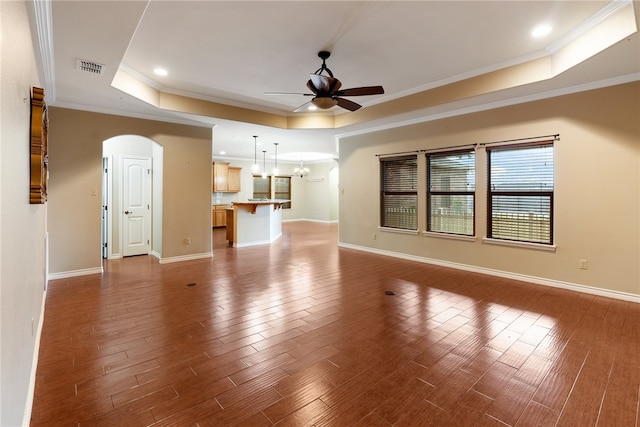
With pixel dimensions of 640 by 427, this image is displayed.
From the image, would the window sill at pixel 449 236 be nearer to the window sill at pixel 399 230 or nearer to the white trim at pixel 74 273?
the window sill at pixel 399 230

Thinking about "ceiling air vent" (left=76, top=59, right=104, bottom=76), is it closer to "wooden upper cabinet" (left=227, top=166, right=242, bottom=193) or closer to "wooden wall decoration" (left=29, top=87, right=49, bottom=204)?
"wooden wall decoration" (left=29, top=87, right=49, bottom=204)

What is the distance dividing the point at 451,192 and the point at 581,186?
5.87 feet

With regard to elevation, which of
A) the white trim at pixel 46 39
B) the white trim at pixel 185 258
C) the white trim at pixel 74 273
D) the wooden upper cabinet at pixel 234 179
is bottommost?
the white trim at pixel 74 273

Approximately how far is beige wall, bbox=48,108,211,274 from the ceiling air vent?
1687mm

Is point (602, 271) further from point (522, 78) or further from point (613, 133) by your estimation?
point (522, 78)

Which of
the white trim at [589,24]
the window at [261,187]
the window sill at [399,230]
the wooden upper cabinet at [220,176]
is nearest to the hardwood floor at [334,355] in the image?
the window sill at [399,230]

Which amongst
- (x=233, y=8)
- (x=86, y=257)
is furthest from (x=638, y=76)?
(x=86, y=257)

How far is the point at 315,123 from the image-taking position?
635cm

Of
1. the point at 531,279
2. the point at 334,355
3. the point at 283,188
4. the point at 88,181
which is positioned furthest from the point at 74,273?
the point at 283,188

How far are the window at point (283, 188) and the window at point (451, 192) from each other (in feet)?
26.6

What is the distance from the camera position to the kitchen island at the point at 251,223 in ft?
24.3

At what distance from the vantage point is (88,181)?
4797mm

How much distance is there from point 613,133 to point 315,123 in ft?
15.2

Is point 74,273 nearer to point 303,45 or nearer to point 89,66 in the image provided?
point 89,66
